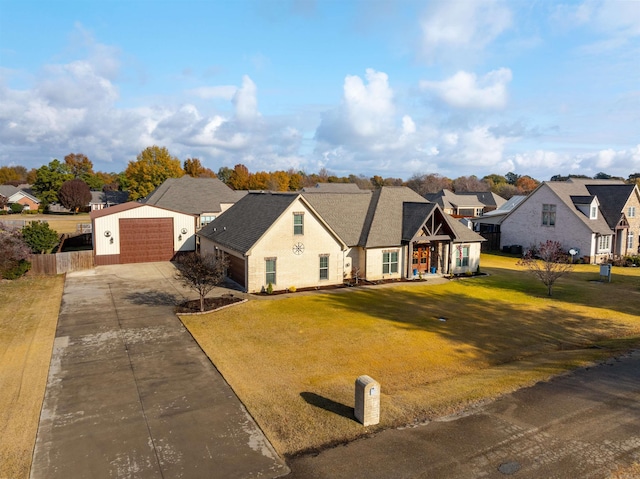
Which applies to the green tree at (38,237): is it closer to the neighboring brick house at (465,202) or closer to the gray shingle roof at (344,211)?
the gray shingle roof at (344,211)

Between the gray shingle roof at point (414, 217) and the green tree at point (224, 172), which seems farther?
the green tree at point (224, 172)

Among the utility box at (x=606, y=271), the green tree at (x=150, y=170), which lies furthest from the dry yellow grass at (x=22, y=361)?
the green tree at (x=150, y=170)

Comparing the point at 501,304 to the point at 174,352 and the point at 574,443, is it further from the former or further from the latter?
the point at 174,352

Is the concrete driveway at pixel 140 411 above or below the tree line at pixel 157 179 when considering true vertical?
below

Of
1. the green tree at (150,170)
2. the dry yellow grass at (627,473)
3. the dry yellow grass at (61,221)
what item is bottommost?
the dry yellow grass at (627,473)

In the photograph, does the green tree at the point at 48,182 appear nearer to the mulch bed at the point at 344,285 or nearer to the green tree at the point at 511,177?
the mulch bed at the point at 344,285

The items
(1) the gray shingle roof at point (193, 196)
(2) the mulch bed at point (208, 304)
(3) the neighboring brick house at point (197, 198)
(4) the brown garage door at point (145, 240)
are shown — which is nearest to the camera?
(2) the mulch bed at point (208, 304)

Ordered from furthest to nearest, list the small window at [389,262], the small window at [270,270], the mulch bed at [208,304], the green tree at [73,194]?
1. the green tree at [73,194]
2. the small window at [389,262]
3. the small window at [270,270]
4. the mulch bed at [208,304]
